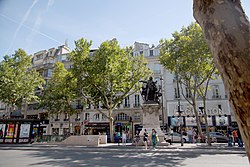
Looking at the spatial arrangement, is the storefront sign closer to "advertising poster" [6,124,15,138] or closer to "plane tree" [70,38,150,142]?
"plane tree" [70,38,150,142]

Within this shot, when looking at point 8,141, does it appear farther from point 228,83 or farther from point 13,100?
point 228,83

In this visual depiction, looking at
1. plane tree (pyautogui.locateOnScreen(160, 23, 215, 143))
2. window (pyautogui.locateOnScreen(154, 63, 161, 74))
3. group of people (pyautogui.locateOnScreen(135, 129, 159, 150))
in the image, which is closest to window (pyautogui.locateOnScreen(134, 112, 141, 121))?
window (pyautogui.locateOnScreen(154, 63, 161, 74))

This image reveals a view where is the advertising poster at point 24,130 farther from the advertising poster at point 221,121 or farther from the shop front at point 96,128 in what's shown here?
the advertising poster at point 221,121

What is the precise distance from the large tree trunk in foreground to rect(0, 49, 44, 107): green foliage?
27904 mm

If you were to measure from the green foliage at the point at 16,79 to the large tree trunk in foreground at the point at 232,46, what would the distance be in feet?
91.5

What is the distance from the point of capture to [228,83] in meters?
1.48

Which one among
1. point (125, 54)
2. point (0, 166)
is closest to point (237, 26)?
point (0, 166)

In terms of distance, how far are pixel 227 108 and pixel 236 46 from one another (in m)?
32.0

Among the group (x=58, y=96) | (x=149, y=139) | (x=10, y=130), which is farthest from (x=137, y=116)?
(x=10, y=130)

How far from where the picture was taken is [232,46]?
1.47m

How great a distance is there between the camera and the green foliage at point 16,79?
971 inches

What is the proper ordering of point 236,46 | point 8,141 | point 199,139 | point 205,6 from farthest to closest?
point 199,139
point 8,141
point 205,6
point 236,46

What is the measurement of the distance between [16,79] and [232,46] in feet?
95.0

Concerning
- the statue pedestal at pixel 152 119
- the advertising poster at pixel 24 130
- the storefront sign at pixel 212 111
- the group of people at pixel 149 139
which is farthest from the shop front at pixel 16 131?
the storefront sign at pixel 212 111
